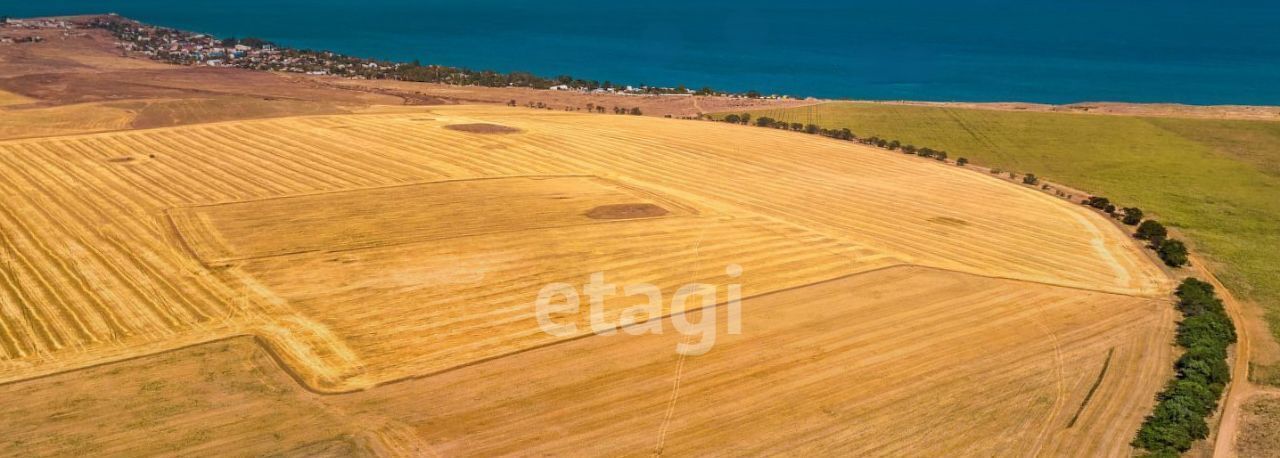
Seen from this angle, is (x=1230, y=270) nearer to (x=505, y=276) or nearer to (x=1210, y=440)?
A: (x=1210, y=440)

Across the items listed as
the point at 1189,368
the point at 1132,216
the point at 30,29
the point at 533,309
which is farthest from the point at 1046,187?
the point at 30,29

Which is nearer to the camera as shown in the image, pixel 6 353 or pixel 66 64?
pixel 6 353

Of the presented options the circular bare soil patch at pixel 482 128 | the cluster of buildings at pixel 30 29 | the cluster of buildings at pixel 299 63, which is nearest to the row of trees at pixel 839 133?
the cluster of buildings at pixel 299 63

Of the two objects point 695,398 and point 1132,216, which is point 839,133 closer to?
point 1132,216

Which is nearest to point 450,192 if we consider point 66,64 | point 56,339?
point 56,339

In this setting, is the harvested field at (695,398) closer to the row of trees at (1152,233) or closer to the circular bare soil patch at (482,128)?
the row of trees at (1152,233)

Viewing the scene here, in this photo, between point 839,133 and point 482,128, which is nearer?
point 482,128
